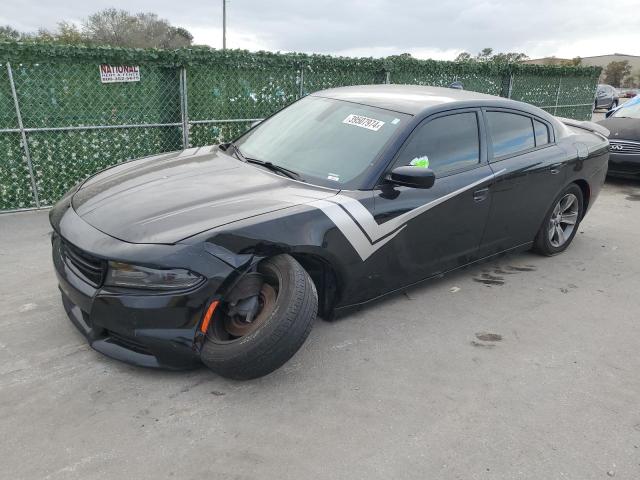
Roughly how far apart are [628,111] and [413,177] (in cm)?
821

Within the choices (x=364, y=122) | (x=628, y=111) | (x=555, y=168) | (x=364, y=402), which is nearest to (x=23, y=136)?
(x=364, y=122)

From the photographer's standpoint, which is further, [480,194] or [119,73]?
[119,73]

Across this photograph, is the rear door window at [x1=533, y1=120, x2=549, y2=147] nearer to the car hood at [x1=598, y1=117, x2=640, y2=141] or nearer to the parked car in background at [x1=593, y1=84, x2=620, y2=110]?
the car hood at [x1=598, y1=117, x2=640, y2=141]

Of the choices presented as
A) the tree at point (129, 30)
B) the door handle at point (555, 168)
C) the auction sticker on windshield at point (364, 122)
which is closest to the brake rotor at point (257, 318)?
the auction sticker on windshield at point (364, 122)

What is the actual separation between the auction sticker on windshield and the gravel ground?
1.30 metres

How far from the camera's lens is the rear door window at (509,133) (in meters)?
4.14

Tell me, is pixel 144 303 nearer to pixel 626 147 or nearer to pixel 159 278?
pixel 159 278

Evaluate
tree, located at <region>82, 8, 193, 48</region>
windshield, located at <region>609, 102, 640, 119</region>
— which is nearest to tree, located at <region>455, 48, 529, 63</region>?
windshield, located at <region>609, 102, 640, 119</region>

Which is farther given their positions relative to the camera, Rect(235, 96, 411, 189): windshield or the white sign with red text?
the white sign with red text

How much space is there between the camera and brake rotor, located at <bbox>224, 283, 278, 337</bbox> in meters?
2.82

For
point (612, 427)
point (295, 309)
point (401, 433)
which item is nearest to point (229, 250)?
point (295, 309)

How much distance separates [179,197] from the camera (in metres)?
3.06

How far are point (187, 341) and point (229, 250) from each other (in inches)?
20.6

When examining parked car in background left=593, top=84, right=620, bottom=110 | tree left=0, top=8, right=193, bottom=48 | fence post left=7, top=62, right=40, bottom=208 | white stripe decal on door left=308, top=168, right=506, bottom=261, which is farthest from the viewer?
tree left=0, top=8, right=193, bottom=48
